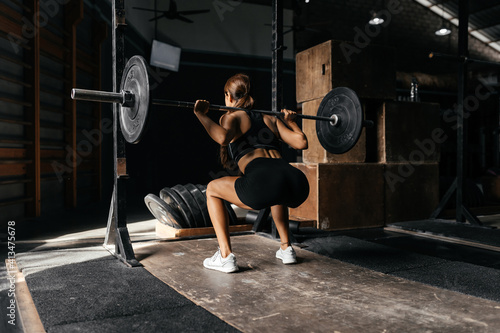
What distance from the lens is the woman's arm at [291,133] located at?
2.21 metres

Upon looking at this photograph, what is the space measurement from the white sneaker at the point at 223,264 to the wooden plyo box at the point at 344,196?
1.59m

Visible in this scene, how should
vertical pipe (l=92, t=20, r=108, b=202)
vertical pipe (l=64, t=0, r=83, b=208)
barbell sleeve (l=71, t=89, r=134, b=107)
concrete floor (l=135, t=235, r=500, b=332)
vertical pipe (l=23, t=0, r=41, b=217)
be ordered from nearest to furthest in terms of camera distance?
concrete floor (l=135, t=235, r=500, b=332), barbell sleeve (l=71, t=89, r=134, b=107), vertical pipe (l=23, t=0, r=41, b=217), vertical pipe (l=64, t=0, r=83, b=208), vertical pipe (l=92, t=20, r=108, b=202)

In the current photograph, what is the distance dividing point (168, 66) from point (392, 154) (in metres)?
4.81

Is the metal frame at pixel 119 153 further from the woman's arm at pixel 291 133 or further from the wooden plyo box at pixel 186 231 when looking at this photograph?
the woman's arm at pixel 291 133

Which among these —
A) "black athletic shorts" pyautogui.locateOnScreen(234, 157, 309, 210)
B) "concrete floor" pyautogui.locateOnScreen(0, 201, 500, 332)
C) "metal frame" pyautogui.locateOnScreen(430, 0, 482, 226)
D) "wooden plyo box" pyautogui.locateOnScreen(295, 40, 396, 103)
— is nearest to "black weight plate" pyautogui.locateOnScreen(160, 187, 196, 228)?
"concrete floor" pyautogui.locateOnScreen(0, 201, 500, 332)

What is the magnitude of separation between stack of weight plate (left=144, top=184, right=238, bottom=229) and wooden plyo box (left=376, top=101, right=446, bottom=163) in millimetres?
1749

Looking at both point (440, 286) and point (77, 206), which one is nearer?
point (440, 286)

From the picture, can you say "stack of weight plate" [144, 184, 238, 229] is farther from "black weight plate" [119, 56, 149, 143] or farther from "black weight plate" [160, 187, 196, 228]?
"black weight plate" [119, 56, 149, 143]

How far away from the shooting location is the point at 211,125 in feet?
6.53

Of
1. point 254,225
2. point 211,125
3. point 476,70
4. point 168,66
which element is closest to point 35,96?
point 254,225

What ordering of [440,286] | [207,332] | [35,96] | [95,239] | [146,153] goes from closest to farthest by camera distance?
[207,332]
[440,286]
[95,239]
[35,96]
[146,153]

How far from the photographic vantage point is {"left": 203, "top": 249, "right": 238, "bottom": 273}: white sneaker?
208 centimetres

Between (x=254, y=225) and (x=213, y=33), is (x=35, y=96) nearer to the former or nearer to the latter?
(x=254, y=225)

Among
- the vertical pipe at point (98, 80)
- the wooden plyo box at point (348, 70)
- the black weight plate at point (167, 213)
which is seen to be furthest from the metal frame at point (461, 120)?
the vertical pipe at point (98, 80)
